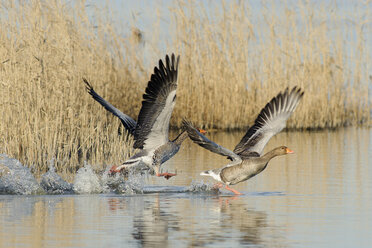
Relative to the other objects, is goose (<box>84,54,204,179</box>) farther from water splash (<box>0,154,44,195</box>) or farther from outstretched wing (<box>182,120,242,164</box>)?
water splash (<box>0,154,44,195</box>)

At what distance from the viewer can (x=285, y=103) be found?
12.2m

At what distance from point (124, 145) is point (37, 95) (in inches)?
79.8

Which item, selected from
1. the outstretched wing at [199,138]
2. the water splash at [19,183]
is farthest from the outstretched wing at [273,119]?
the water splash at [19,183]

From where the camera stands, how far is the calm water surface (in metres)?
7.33

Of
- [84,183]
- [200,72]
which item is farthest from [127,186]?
[200,72]

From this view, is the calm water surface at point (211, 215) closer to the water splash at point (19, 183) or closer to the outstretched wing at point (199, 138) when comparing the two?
the water splash at point (19, 183)

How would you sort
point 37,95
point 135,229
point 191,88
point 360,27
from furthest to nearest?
point 360,27 → point 191,88 → point 37,95 → point 135,229

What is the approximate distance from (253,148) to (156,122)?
1.52m

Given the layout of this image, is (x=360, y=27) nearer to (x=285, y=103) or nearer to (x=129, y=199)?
(x=285, y=103)

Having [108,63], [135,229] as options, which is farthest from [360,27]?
[135,229]

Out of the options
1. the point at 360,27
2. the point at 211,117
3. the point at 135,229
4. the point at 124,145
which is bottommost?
the point at 135,229

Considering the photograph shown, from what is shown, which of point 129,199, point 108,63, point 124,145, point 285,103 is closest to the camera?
point 129,199

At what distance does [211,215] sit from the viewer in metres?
8.94

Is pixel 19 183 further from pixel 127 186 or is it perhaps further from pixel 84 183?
pixel 127 186
